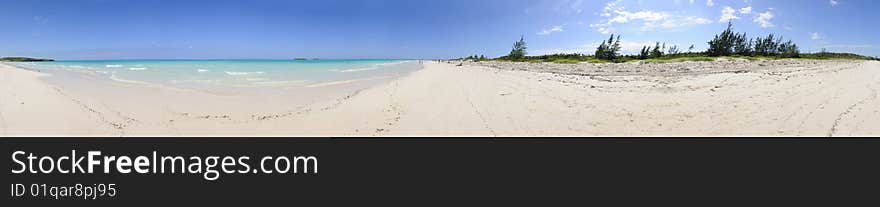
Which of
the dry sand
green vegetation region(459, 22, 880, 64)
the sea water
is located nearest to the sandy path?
the dry sand

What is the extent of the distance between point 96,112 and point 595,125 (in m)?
8.94

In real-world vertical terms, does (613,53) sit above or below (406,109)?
above

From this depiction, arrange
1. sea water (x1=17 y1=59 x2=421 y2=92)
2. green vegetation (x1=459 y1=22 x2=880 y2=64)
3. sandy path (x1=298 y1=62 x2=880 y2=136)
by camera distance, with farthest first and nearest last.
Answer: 1. green vegetation (x1=459 y1=22 x2=880 y2=64)
2. sea water (x1=17 y1=59 x2=421 y2=92)
3. sandy path (x1=298 y1=62 x2=880 y2=136)

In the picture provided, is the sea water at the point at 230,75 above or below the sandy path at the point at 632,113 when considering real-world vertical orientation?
above

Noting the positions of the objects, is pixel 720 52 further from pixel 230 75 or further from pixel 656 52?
pixel 230 75

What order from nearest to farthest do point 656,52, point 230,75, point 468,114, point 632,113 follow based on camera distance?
point 632,113
point 468,114
point 230,75
point 656,52

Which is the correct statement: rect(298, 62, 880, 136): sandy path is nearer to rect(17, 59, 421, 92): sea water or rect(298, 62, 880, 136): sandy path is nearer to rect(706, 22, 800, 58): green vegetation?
rect(17, 59, 421, 92): sea water

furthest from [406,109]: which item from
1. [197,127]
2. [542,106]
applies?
[197,127]

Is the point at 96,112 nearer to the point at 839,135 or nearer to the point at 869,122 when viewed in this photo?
the point at 839,135

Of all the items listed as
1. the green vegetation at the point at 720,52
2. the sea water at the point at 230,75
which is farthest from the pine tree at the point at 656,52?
the sea water at the point at 230,75

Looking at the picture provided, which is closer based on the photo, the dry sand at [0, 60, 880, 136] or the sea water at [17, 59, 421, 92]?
the dry sand at [0, 60, 880, 136]

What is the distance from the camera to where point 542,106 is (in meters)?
7.45

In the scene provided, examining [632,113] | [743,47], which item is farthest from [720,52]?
[632,113]

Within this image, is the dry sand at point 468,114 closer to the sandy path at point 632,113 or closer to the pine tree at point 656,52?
the sandy path at point 632,113
